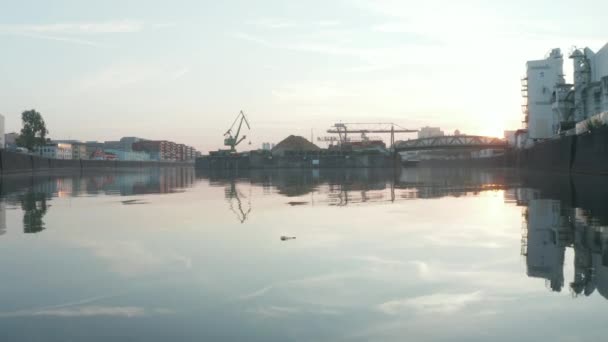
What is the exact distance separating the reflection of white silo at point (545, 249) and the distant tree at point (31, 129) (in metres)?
157

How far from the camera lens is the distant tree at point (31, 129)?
151375mm

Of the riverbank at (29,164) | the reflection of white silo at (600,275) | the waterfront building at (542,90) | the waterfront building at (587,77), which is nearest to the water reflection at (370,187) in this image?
the reflection of white silo at (600,275)

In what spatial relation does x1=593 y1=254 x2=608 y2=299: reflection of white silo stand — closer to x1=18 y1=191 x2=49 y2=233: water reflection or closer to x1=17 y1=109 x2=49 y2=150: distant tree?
x1=18 y1=191 x2=49 y2=233: water reflection

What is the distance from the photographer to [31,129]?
15200 centimetres

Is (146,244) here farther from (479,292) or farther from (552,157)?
(552,157)

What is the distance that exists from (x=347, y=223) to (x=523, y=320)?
11.3 metres

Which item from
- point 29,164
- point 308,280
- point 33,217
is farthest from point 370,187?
point 29,164

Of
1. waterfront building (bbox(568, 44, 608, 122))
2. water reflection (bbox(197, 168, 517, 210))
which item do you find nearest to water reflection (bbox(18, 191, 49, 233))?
water reflection (bbox(197, 168, 517, 210))

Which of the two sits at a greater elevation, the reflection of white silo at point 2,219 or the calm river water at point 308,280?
the reflection of white silo at point 2,219

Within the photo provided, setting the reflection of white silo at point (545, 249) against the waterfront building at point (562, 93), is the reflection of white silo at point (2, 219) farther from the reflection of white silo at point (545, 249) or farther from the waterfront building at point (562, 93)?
the waterfront building at point (562, 93)

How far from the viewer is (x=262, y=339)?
6.41 metres

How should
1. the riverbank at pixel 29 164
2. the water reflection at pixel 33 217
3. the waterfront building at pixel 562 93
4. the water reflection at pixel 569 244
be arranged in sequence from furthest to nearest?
1. the riverbank at pixel 29 164
2. the waterfront building at pixel 562 93
3. the water reflection at pixel 33 217
4. the water reflection at pixel 569 244

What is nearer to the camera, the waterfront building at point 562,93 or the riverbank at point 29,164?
the waterfront building at point 562,93

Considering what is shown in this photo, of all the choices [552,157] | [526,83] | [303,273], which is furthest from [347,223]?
[526,83]
